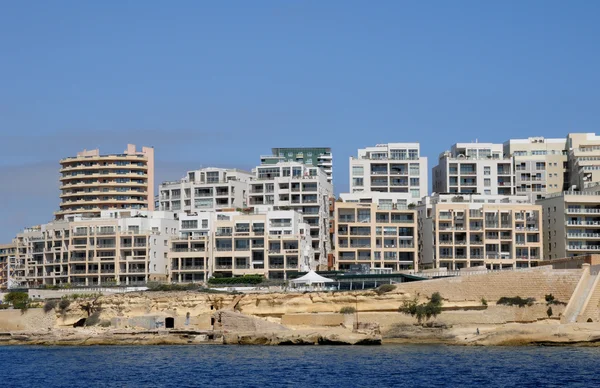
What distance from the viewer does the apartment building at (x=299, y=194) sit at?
5336 inches

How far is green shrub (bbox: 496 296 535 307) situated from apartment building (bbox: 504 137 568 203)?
194ft

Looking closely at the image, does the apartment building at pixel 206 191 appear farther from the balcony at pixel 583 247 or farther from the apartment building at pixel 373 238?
the balcony at pixel 583 247

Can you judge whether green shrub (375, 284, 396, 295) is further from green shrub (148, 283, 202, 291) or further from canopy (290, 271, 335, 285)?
green shrub (148, 283, 202, 291)

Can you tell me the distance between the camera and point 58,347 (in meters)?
89.3

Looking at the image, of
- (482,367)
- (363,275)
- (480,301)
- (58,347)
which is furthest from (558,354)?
(58,347)

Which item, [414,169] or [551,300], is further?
[414,169]

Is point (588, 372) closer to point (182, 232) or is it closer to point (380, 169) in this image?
point (182, 232)

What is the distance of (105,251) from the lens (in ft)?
427

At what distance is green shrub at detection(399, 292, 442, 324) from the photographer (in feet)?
291

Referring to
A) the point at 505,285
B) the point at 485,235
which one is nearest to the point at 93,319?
the point at 505,285

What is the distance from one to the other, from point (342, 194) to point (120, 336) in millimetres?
49770

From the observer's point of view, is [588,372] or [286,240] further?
[286,240]

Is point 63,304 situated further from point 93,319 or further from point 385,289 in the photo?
point 385,289

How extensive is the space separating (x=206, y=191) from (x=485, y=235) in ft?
133
